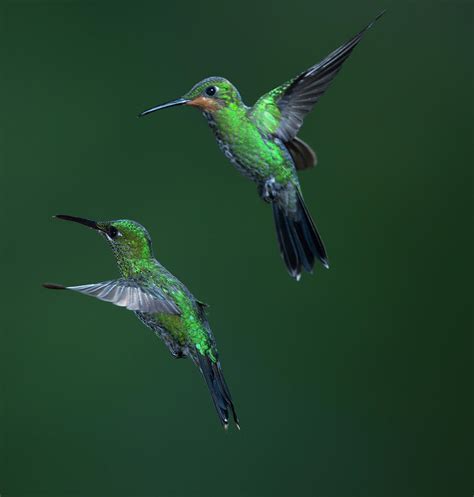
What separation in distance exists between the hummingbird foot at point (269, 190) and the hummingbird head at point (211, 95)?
0.37 feet

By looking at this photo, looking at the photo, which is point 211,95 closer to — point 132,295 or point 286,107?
point 286,107

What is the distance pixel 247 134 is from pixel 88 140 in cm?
140

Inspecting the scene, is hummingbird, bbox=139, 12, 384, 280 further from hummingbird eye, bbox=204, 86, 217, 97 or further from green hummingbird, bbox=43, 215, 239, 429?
green hummingbird, bbox=43, 215, 239, 429

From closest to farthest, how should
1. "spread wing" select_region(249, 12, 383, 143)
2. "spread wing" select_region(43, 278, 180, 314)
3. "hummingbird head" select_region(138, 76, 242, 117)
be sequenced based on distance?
1. "spread wing" select_region(43, 278, 180, 314)
2. "hummingbird head" select_region(138, 76, 242, 117)
3. "spread wing" select_region(249, 12, 383, 143)

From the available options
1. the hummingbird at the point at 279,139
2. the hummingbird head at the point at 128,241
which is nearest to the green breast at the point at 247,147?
the hummingbird at the point at 279,139

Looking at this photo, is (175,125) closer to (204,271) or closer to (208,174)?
(208,174)

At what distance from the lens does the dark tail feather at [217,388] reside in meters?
0.91

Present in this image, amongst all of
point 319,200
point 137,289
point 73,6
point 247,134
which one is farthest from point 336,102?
point 137,289

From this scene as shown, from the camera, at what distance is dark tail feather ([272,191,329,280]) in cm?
99

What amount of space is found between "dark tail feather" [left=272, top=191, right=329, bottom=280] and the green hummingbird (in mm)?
136

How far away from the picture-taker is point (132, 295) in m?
0.88

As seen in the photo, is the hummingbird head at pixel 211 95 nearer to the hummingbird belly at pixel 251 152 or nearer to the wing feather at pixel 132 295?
the hummingbird belly at pixel 251 152

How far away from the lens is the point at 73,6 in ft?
7.90

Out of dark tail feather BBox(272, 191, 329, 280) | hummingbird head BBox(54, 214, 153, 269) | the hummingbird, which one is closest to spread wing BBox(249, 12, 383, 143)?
the hummingbird
